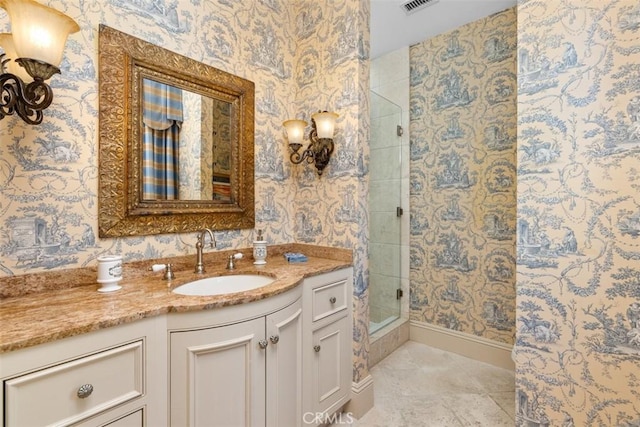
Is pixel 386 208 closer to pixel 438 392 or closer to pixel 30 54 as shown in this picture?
pixel 438 392

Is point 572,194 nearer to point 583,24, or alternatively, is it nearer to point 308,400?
point 583,24

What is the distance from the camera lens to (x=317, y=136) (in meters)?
1.81

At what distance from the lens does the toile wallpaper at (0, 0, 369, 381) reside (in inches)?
44.1

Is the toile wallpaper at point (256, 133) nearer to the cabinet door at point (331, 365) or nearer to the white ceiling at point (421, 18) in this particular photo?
the cabinet door at point (331, 365)

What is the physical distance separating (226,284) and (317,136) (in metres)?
1.00

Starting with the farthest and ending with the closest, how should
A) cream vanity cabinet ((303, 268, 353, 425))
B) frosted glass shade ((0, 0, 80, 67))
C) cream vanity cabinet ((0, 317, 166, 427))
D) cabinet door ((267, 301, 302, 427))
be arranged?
cream vanity cabinet ((303, 268, 353, 425)) → cabinet door ((267, 301, 302, 427)) → frosted glass shade ((0, 0, 80, 67)) → cream vanity cabinet ((0, 317, 166, 427))

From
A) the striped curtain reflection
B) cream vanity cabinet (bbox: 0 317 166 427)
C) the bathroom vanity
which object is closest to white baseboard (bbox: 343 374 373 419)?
the bathroom vanity

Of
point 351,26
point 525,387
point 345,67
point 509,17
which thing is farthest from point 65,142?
point 509,17

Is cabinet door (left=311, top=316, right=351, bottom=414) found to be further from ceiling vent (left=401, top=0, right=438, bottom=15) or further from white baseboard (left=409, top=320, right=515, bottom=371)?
ceiling vent (left=401, top=0, right=438, bottom=15)

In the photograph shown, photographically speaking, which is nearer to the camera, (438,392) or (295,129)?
(295,129)

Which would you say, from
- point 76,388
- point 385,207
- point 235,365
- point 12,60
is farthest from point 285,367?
point 385,207

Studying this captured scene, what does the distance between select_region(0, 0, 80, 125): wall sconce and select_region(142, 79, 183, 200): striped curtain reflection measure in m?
0.41

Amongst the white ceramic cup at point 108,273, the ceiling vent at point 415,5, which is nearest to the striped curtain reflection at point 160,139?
the white ceramic cup at point 108,273

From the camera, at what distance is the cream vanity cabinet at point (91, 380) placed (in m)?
0.73
